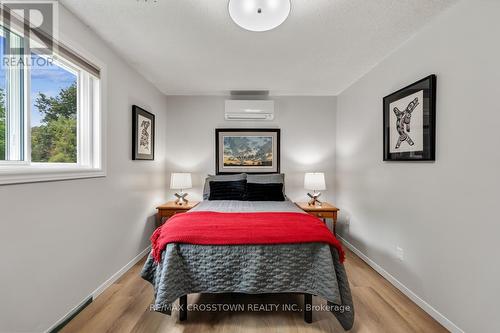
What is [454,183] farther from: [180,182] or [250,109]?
[180,182]

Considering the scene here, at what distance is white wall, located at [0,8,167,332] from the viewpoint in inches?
54.1

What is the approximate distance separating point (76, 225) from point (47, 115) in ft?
2.88

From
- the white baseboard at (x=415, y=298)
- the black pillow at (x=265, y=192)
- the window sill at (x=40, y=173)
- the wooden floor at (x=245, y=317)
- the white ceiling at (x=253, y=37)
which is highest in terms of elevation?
the white ceiling at (x=253, y=37)

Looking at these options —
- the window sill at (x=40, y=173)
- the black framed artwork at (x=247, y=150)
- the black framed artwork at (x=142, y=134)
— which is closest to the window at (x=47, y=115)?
the window sill at (x=40, y=173)

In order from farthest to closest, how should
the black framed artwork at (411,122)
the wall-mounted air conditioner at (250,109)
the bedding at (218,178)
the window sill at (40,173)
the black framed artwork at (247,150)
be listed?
1. the black framed artwork at (247,150)
2. the wall-mounted air conditioner at (250,109)
3. the bedding at (218,178)
4. the black framed artwork at (411,122)
5. the window sill at (40,173)

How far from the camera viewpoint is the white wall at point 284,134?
151 inches

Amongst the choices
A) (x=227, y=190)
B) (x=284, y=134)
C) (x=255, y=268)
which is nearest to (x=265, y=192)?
(x=227, y=190)

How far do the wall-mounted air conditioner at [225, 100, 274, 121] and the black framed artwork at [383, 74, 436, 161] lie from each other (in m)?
1.72

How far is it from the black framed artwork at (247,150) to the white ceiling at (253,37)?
91 centimetres

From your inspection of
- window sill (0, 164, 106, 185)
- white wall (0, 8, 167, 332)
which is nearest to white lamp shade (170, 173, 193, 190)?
white wall (0, 8, 167, 332)

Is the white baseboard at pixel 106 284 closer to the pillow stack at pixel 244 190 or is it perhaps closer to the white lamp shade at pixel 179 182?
the white lamp shade at pixel 179 182

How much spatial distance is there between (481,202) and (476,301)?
0.65 m

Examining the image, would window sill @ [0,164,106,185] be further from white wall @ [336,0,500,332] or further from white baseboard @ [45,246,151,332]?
white wall @ [336,0,500,332]

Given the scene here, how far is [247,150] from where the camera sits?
12.5 feet
